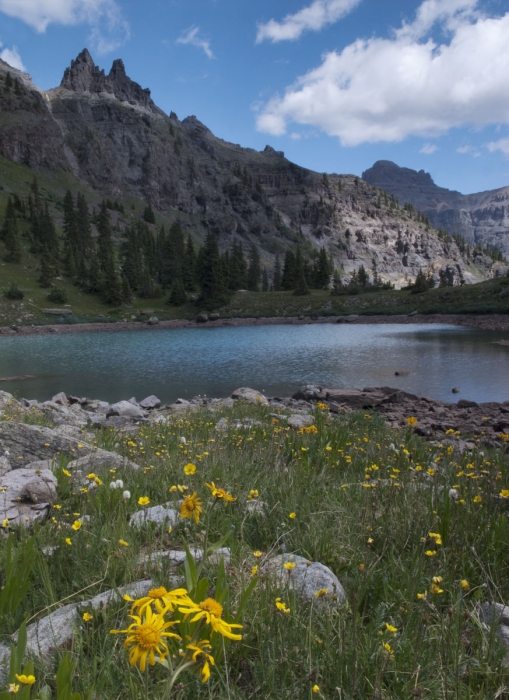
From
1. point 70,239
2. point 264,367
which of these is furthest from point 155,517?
point 70,239

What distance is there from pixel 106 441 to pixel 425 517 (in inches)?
230

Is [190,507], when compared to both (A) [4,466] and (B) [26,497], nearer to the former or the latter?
(B) [26,497]

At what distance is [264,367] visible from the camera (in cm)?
2869

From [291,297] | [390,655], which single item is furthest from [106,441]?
[291,297]

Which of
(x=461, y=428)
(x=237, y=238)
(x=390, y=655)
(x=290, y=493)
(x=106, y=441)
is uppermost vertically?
(x=237, y=238)

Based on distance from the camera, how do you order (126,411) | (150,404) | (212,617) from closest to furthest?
(212,617) < (126,411) < (150,404)

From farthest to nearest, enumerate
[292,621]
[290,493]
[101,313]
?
[101,313] → [290,493] → [292,621]

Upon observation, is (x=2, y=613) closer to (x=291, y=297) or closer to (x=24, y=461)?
(x=24, y=461)

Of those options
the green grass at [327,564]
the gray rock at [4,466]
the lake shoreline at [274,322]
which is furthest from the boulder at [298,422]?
the lake shoreline at [274,322]

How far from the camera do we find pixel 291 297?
292ft

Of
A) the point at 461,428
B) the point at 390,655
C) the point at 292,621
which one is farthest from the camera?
the point at 461,428

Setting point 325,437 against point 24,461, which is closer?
point 24,461

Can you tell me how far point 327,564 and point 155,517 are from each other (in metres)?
1.49

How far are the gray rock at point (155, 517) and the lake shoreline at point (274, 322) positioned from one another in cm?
5089
